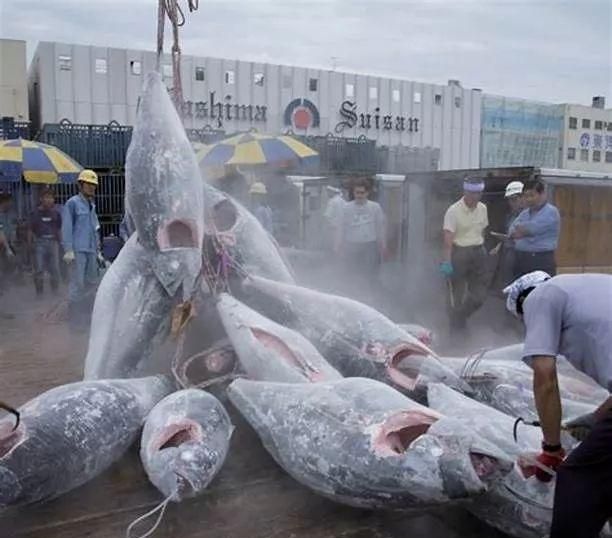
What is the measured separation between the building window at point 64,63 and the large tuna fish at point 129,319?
16.7m

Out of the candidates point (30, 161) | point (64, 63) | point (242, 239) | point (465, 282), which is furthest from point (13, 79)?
point (242, 239)

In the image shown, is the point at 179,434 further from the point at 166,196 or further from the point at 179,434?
the point at 166,196

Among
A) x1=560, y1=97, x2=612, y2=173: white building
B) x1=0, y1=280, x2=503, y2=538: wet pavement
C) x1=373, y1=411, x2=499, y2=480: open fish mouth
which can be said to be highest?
x1=560, y1=97, x2=612, y2=173: white building

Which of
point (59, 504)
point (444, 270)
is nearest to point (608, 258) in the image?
point (444, 270)

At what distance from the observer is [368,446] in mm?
3082

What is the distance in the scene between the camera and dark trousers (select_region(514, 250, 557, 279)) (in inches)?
282

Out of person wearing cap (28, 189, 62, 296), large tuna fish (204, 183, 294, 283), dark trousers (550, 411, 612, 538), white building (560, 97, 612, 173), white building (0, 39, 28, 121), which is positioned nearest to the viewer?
dark trousers (550, 411, 612, 538)

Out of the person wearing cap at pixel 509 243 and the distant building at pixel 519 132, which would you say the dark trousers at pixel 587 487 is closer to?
the person wearing cap at pixel 509 243

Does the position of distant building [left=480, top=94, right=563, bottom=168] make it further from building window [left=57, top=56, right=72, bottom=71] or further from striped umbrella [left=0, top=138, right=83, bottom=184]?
striped umbrella [left=0, top=138, right=83, bottom=184]

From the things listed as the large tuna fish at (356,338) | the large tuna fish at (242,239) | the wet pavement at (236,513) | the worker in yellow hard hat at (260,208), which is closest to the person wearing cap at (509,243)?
the large tuna fish at (242,239)

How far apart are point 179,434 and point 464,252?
491cm

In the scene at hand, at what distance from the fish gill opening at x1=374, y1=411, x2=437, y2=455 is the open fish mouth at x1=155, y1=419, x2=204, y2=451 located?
102 centimetres

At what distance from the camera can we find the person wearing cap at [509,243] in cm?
789

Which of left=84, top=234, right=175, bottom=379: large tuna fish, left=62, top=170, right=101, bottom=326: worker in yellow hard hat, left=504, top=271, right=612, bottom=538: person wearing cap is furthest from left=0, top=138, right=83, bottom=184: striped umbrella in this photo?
left=504, top=271, right=612, bottom=538: person wearing cap
